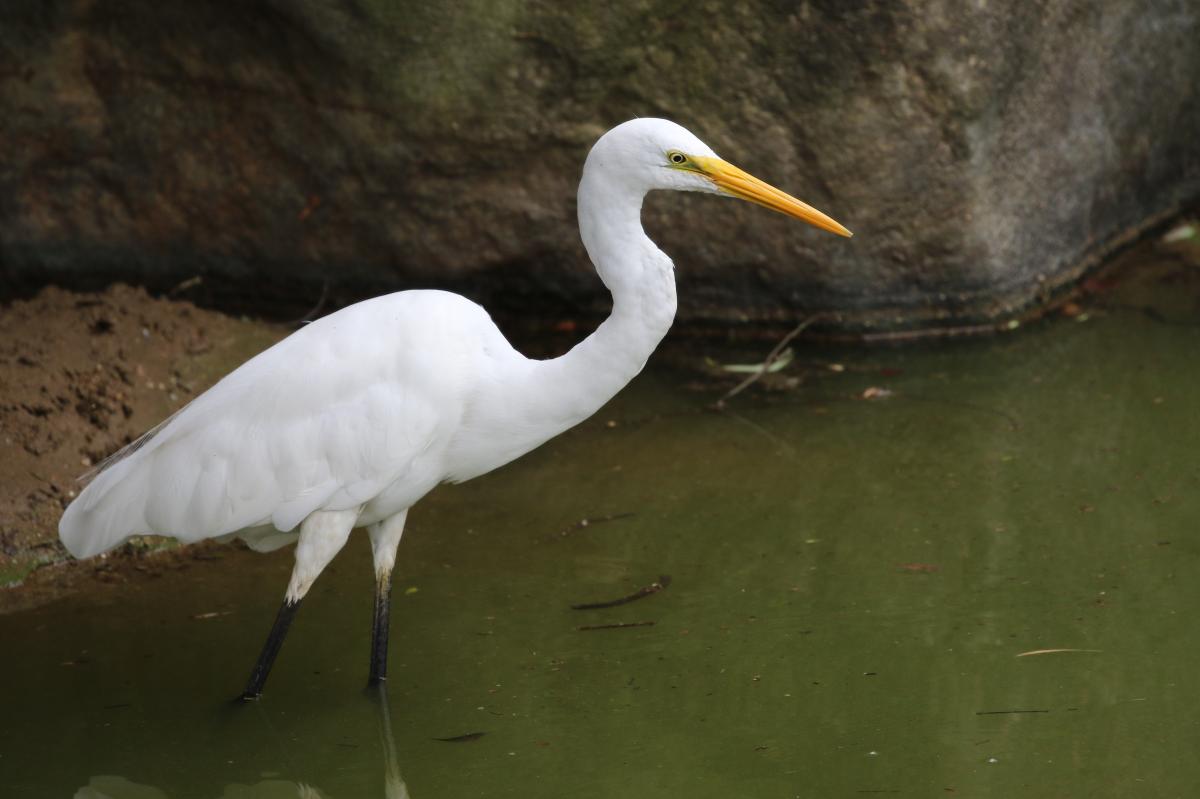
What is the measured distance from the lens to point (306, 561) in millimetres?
3412

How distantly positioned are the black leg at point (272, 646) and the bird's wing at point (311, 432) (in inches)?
7.8

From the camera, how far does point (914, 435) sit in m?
4.68

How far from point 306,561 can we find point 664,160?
1.23 meters

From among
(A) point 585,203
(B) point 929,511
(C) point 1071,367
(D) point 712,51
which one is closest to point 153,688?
(A) point 585,203

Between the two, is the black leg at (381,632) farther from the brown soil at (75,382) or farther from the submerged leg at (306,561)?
the brown soil at (75,382)

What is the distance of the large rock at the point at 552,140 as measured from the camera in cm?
501

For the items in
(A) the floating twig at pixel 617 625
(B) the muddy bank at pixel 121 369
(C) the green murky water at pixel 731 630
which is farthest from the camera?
(B) the muddy bank at pixel 121 369

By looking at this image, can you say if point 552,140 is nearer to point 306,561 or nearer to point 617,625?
point 617,625

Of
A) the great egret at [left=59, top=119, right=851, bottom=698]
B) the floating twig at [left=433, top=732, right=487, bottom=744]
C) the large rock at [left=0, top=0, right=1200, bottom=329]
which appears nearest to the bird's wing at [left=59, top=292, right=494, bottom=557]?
the great egret at [left=59, top=119, right=851, bottom=698]

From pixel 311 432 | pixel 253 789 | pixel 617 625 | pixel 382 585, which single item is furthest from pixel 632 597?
pixel 253 789

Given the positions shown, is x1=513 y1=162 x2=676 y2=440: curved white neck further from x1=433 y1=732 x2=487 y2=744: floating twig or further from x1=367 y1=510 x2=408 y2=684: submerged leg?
x1=433 y1=732 x2=487 y2=744: floating twig

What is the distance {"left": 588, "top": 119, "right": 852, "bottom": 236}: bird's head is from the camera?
10.5ft

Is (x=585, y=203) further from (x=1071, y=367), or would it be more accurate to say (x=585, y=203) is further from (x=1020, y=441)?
(x=1071, y=367)

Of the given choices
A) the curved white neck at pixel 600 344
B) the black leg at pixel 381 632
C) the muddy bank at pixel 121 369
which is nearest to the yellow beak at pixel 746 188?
the curved white neck at pixel 600 344
